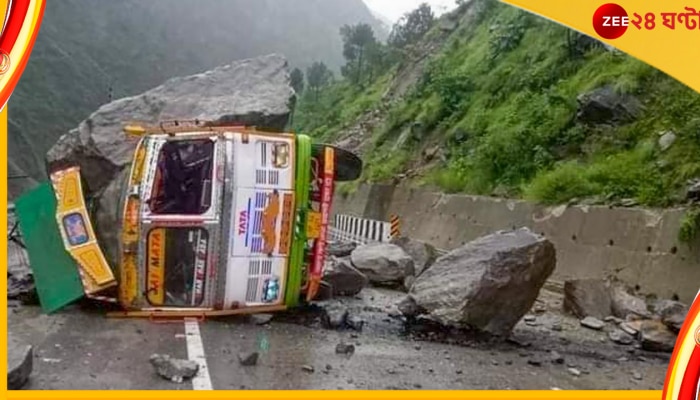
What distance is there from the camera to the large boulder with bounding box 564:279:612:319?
3.41 metres

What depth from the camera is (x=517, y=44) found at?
13.9 feet

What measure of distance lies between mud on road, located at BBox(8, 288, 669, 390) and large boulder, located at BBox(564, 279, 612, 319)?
168 millimetres

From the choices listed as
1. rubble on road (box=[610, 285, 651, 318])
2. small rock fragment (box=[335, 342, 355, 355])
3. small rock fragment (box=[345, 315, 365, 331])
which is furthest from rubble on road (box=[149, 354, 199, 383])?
rubble on road (box=[610, 285, 651, 318])

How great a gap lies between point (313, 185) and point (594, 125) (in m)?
1.65

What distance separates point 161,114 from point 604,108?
7.11 feet

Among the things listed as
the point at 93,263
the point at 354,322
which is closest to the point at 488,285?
the point at 354,322

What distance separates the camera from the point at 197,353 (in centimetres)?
278

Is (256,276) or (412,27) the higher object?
(412,27)

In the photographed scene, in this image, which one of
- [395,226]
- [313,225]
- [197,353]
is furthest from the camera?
[395,226]

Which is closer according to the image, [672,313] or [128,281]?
[128,281]

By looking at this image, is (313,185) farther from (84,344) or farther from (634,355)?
(634,355)

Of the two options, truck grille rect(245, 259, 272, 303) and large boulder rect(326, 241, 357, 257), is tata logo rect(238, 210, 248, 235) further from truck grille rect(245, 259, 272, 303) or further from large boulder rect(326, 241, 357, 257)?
large boulder rect(326, 241, 357, 257)


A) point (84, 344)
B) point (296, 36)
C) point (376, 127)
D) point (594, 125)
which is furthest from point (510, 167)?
point (84, 344)

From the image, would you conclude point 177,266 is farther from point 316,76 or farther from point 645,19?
point 645,19
